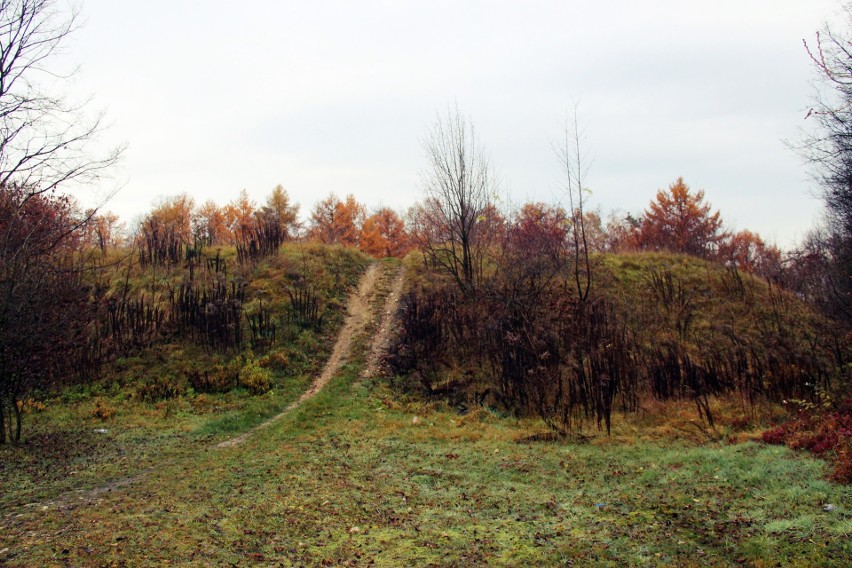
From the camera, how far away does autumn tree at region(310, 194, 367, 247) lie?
46.1 meters

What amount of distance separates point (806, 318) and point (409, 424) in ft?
56.2

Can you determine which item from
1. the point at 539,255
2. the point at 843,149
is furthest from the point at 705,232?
the point at 843,149

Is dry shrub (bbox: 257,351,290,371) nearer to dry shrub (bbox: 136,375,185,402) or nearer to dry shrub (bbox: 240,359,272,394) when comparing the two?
dry shrub (bbox: 240,359,272,394)

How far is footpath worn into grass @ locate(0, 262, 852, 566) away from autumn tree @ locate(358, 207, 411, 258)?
3260 centimetres

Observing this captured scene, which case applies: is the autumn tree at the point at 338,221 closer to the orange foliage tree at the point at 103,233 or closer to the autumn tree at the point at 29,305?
the orange foliage tree at the point at 103,233

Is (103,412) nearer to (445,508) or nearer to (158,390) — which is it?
(158,390)

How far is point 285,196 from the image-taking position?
47812 mm

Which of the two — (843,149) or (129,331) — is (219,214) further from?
(843,149)

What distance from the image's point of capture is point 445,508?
6.98m

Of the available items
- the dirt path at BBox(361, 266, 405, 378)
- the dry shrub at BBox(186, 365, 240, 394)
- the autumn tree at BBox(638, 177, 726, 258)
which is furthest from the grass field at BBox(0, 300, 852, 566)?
the autumn tree at BBox(638, 177, 726, 258)

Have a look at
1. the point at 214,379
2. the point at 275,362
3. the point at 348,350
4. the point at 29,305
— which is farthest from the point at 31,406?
the point at 348,350

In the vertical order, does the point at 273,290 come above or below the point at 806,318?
above

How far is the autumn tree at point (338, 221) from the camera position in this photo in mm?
46062

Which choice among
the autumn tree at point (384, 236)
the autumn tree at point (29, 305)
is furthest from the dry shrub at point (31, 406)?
the autumn tree at point (384, 236)
